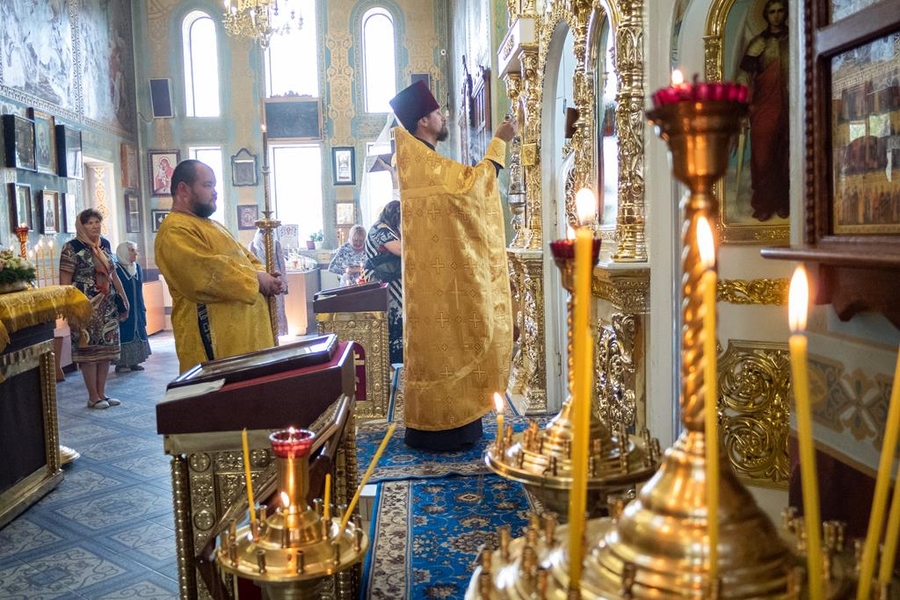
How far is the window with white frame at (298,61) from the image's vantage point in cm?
1596

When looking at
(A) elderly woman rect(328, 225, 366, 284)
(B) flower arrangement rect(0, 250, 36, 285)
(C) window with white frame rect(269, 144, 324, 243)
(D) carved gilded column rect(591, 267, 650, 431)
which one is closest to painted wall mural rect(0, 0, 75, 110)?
(C) window with white frame rect(269, 144, 324, 243)

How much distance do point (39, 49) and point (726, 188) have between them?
1097 centimetres

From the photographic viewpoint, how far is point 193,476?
2.48 m

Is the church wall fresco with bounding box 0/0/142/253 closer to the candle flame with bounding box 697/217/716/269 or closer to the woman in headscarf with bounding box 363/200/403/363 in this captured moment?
the woman in headscarf with bounding box 363/200/403/363

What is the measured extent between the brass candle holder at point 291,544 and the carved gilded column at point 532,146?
16.8 feet

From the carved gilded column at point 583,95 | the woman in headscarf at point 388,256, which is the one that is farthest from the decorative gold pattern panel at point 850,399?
the woman in headscarf at point 388,256

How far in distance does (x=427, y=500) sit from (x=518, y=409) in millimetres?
2319

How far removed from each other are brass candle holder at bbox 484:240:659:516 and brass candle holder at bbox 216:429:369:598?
0.90 feet

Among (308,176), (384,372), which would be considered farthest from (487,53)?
(308,176)

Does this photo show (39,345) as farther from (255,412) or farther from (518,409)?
(518,409)

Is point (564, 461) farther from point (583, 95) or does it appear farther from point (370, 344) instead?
point (370, 344)

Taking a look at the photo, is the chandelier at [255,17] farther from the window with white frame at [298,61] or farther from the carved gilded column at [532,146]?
the carved gilded column at [532,146]

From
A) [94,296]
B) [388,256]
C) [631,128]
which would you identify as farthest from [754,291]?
[94,296]

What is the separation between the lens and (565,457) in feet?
3.18
